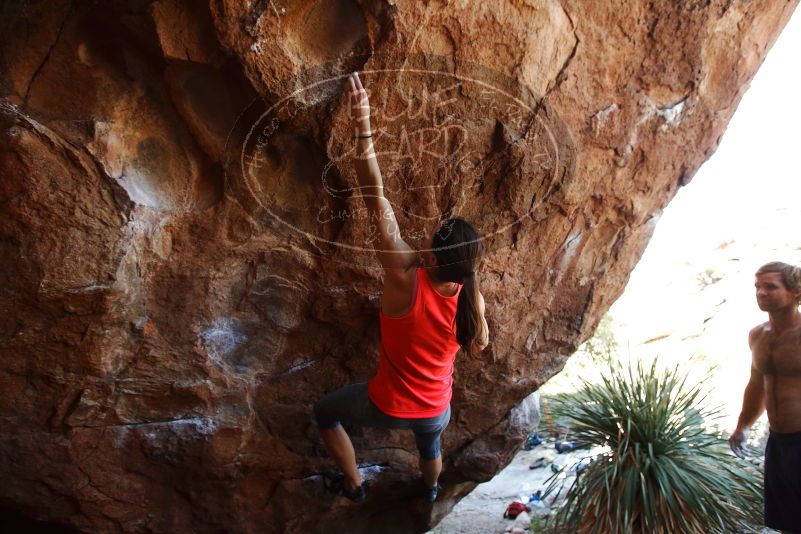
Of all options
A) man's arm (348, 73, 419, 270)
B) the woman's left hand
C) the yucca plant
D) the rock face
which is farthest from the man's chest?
the woman's left hand

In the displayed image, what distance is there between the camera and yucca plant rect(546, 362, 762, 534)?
4352 millimetres

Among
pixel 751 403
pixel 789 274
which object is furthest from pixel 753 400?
pixel 789 274

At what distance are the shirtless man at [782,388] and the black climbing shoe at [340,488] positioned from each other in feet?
7.49

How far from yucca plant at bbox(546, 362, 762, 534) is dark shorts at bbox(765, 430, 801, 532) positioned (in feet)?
2.29

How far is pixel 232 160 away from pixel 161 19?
0.59 m

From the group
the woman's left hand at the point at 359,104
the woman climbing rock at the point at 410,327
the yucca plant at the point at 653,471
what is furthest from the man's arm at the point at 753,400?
the woman's left hand at the point at 359,104

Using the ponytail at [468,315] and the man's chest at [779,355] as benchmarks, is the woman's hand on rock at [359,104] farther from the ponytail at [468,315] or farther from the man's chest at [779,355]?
the man's chest at [779,355]

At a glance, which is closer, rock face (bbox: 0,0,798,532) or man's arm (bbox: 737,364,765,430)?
rock face (bbox: 0,0,798,532)

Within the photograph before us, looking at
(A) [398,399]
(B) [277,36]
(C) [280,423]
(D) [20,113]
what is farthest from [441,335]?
(D) [20,113]

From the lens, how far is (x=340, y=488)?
340 centimetres

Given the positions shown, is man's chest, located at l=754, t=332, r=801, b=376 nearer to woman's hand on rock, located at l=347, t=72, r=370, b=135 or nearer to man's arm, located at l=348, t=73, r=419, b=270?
man's arm, located at l=348, t=73, r=419, b=270

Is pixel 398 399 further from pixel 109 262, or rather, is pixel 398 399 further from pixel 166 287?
pixel 109 262

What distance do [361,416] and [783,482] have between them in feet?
7.81

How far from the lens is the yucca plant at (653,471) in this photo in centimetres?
435
